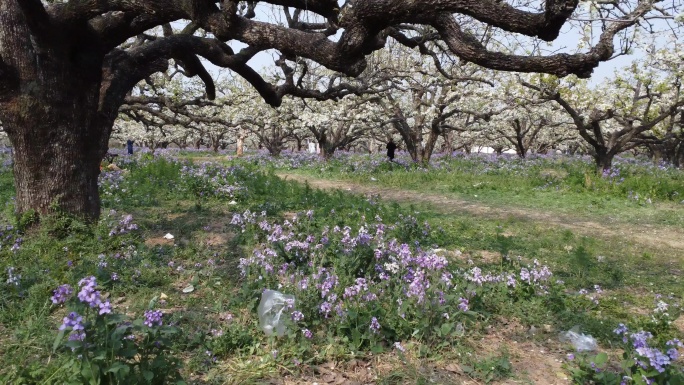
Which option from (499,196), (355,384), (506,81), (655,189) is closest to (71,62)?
(355,384)

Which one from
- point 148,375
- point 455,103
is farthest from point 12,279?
point 455,103

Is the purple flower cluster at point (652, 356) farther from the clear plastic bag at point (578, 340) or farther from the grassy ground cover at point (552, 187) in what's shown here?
the grassy ground cover at point (552, 187)

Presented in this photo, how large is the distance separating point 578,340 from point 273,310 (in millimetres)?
2830

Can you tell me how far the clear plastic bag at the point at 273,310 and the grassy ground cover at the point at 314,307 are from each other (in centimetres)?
5

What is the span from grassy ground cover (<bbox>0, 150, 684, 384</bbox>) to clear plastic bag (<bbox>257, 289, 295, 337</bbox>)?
0.05 meters

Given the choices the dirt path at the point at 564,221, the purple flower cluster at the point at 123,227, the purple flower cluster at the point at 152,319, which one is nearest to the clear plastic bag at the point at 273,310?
the purple flower cluster at the point at 152,319

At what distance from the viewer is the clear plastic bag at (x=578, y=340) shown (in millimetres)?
3925

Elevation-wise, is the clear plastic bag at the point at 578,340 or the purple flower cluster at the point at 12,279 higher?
the purple flower cluster at the point at 12,279

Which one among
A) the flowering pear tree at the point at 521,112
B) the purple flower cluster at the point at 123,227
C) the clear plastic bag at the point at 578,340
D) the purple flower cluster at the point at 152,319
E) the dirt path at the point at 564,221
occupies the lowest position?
the clear plastic bag at the point at 578,340

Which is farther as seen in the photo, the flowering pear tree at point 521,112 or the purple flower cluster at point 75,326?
the flowering pear tree at point 521,112

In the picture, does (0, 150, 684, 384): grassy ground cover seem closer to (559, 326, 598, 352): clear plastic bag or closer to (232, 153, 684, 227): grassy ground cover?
(559, 326, 598, 352): clear plastic bag

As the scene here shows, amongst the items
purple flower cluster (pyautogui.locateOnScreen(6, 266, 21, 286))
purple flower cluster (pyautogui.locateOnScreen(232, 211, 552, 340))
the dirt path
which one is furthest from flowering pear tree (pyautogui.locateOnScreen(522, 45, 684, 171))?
purple flower cluster (pyautogui.locateOnScreen(6, 266, 21, 286))

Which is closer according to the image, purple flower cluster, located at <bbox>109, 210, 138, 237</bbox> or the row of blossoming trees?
purple flower cluster, located at <bbox>109, 210, 138, 237</bbox>

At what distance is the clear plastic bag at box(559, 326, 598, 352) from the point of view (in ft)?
12.9
